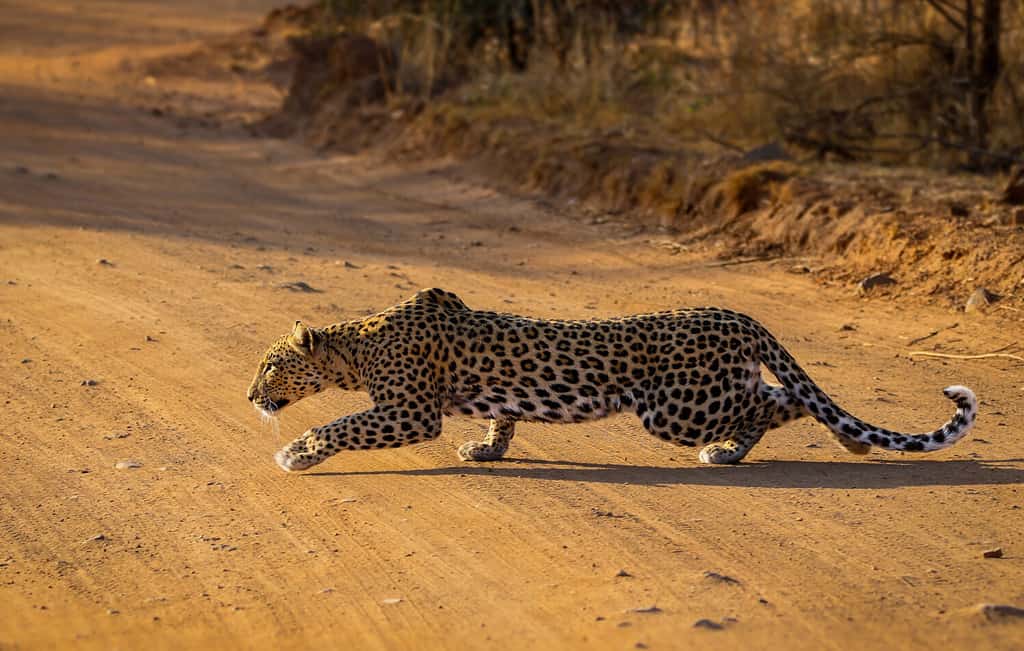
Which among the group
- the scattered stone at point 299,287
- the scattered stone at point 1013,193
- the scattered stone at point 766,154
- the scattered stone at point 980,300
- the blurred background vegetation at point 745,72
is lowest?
the scattered stone at point 299,287

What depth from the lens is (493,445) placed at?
7648 mm

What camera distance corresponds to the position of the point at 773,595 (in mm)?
5695

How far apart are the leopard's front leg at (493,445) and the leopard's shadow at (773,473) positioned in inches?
2.2

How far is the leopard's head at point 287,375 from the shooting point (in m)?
7.63

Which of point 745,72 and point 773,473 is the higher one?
point 745,72

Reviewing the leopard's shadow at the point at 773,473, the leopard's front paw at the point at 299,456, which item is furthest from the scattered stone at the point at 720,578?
the leopard's front paw at the point at 299,456

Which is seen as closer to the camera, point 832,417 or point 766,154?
point 832,417

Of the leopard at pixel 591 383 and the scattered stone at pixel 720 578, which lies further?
the leopard at pixel 591 383

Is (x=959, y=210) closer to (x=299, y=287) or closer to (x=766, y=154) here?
(x=766, y=154)

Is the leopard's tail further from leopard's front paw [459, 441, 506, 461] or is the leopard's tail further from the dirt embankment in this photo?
the dirt embankment

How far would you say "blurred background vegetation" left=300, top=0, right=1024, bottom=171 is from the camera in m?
15.5

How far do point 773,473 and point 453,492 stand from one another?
169 centimetres

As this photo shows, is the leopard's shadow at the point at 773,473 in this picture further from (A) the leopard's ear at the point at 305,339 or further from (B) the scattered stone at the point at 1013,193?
(B) the scattered stone at the point at 1013,193

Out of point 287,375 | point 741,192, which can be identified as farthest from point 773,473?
point 741,192
